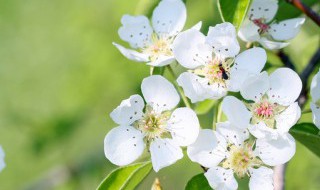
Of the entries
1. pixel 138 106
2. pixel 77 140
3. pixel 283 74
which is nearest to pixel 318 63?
pixel 283 74

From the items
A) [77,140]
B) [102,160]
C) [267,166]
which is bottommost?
[77,140]

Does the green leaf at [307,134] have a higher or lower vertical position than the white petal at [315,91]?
lower

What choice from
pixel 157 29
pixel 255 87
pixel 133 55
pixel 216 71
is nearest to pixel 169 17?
pixel 157 29

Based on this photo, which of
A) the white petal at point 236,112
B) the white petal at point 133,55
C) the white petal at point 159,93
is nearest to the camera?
the white petal at point 236,112

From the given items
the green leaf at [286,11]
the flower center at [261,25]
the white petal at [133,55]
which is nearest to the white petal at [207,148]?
the white petal at [133,55]

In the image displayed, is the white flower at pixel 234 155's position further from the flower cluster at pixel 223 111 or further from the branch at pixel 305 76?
the branch at pixel 305 76

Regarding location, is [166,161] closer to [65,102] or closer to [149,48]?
[149,48]

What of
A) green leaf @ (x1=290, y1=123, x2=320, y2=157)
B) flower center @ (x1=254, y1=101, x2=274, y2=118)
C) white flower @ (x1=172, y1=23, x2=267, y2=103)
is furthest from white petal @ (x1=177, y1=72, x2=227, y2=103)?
green leaf @ (x1=290, y1=123, x2=320, y2=157)
